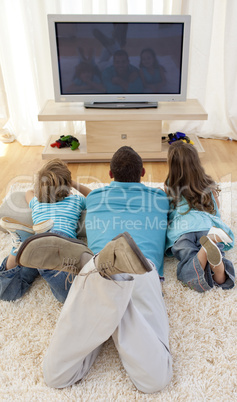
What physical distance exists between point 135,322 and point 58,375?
318 mm

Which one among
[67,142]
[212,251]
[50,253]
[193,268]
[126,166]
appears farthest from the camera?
[67,142]

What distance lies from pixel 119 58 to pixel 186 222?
4.96 feet

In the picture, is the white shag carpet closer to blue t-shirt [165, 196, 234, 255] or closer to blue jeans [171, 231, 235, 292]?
blue jeans [171, 231, 235, 292]

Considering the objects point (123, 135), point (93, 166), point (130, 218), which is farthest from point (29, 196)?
point (123, 135)

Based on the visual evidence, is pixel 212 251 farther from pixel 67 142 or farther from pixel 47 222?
pixel 67 142

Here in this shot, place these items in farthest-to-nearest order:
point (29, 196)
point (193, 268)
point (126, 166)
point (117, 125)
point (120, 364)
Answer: point (117, 125) → point (29, 196) → point (126, 166) → point (193, 268) → point (120, 364)

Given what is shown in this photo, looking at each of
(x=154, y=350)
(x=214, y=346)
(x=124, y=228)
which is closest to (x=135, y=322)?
(x=154, y=350)

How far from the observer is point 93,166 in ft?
10.5

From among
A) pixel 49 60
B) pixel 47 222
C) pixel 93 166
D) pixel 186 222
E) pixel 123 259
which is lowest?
pixel 93 166

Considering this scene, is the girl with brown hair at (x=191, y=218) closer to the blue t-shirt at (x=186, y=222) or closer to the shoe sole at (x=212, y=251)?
the blue t-shirt at (x=186, y=222)

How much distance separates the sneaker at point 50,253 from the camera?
1.31m

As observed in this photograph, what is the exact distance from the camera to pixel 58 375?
1362 mm

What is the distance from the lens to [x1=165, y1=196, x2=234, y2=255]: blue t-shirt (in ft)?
6.33

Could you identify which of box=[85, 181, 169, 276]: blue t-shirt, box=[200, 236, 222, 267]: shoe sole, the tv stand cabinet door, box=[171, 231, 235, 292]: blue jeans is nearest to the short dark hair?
box=[85, 181, 169, 276]: blue t-shirt
